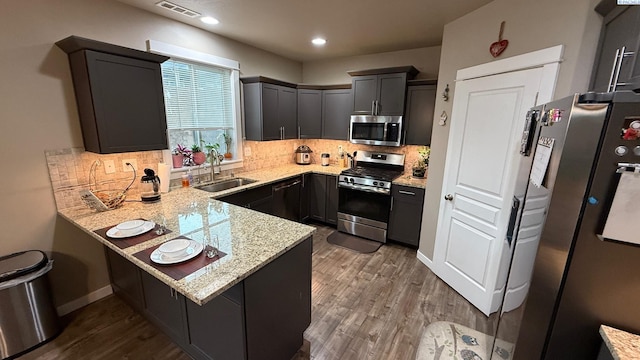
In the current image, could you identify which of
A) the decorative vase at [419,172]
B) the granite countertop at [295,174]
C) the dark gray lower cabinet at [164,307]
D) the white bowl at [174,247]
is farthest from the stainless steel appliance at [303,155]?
the white bowl at [174,247]

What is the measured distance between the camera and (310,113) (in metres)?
4.15

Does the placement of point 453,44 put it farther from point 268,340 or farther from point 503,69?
point 268,340

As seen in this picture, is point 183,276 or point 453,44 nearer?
point 183,276

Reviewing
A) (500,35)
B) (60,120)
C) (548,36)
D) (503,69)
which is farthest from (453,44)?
(60,120)

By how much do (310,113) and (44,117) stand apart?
3002 millimetres


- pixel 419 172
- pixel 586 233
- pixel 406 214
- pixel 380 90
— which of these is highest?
pixel 380 90

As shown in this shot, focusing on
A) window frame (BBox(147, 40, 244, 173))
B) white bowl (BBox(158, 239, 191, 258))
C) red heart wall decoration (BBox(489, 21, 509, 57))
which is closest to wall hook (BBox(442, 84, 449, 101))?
red heart wall decoration (BBox(489, 21, 509, 57))

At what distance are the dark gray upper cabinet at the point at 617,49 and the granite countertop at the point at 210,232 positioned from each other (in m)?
1.83

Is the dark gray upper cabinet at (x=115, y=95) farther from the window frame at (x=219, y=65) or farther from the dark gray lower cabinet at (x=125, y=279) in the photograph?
the dark gray lower cabinet at (x=125, y=279)

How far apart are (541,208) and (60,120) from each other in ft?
10.3

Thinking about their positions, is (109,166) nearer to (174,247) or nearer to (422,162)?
(174,247)

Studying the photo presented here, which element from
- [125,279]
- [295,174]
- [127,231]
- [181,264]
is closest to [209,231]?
[181,264]

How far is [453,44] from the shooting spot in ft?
8.30

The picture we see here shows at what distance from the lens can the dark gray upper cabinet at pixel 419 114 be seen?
3.30 m
